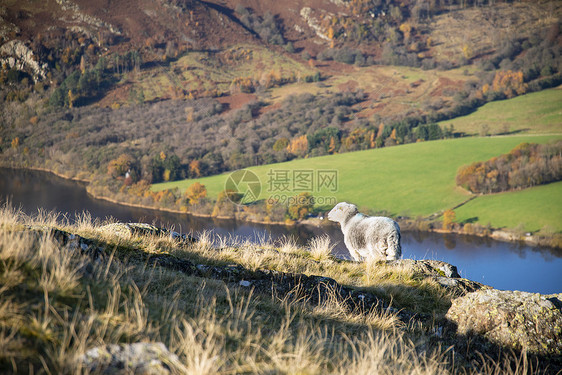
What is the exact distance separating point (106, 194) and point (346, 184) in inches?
2415

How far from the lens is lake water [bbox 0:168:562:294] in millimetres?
56750

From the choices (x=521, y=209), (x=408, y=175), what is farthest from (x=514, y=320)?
(x=408, y=175)

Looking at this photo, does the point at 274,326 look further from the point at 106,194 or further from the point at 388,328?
the point at 106,194

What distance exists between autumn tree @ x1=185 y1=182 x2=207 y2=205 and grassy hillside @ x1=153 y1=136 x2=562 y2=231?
6.85ft

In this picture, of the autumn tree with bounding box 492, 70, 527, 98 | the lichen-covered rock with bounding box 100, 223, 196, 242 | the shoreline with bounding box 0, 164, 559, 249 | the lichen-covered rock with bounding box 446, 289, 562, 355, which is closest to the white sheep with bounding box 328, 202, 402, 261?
the lichen-covered rock with bounding box 446, 289, 562, 355

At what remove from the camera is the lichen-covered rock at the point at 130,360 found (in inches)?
122

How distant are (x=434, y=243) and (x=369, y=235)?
6571cm

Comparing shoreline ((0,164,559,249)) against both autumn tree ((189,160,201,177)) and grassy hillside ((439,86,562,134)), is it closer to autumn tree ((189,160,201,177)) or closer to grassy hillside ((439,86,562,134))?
autumn tree ((189,160,201,177))

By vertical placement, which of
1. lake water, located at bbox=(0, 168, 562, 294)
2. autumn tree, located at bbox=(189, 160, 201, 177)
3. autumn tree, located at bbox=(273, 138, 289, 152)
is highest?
autumn tree, located at bbox=(273, 138, 289, 152)

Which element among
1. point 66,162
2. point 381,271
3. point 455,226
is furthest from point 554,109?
point 66,162

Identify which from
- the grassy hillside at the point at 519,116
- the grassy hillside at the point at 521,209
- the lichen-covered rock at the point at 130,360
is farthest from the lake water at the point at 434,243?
the grassy hillside at the point at 519,116

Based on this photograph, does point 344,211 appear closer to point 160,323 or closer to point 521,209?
point 160,323

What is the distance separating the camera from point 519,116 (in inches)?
4806

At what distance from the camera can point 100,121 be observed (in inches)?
6590
